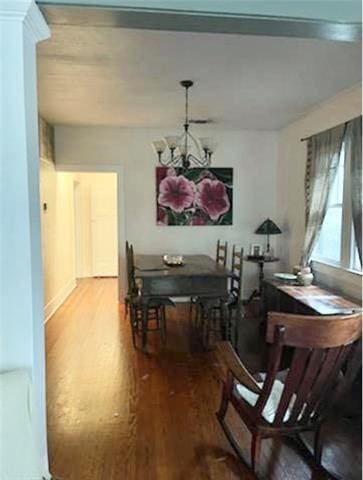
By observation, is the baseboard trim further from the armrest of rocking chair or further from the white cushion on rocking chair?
the white cushion on rocking chair

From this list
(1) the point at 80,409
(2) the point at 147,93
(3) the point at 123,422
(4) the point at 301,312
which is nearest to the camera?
(3) the point at 123,422

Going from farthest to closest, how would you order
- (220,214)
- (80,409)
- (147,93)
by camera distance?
(220,214) < (147,93) < (80,409)

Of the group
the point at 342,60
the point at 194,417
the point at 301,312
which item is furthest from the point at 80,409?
the point at 342,60

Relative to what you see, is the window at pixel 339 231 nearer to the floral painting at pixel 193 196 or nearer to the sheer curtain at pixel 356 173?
the sheer curtain at pixel 356 173

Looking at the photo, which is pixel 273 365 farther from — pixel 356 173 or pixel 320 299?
pixel 356 173

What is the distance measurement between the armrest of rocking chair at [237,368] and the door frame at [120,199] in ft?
11.8

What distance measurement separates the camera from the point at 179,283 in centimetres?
412

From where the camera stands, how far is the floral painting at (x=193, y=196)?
5.99 m

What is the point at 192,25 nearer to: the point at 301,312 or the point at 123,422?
the point at 123,422

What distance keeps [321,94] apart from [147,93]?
1717 mm

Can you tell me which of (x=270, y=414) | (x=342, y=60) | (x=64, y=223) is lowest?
(x=270, y=414)

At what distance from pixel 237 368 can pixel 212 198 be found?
397 cm

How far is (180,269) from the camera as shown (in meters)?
4.37

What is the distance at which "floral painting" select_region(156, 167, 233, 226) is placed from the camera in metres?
5.99
